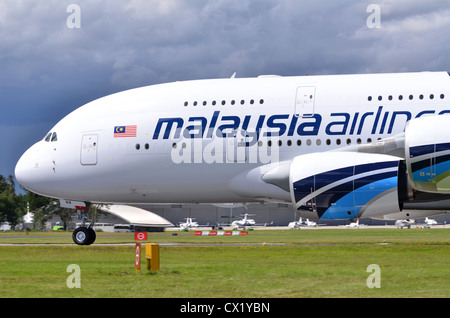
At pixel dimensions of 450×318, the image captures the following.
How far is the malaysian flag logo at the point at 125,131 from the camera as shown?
27.8m

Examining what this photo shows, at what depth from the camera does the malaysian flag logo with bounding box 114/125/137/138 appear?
27.8 metres

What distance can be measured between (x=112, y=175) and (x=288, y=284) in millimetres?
14236

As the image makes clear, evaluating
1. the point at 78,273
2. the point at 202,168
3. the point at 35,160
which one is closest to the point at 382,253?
the point at 202,168

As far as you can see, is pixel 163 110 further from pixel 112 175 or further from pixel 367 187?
pixel 367 187

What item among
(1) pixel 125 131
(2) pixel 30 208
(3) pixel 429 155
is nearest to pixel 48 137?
(1) pixel 125 131

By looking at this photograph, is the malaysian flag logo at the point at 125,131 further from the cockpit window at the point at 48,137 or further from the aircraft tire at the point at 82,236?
the aircraft tire at the point at 82,236

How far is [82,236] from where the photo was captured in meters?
30.1

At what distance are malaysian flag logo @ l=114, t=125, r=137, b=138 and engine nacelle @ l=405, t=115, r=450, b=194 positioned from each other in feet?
34.2

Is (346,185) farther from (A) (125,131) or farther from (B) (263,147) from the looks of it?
(A) (125,131)

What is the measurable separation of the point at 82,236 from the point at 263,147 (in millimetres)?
8996

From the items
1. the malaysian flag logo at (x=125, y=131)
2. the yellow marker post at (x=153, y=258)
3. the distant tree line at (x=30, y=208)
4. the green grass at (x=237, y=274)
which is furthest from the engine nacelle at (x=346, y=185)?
the distant tree line at (x=30, y=208)

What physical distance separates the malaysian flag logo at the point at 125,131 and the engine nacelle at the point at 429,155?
10.4 meters
